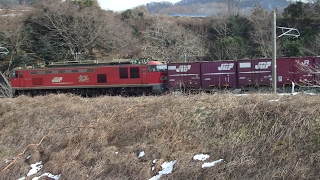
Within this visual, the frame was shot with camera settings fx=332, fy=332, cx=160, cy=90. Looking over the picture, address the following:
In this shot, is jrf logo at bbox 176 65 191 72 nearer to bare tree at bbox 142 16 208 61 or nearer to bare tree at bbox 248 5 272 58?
bare tree at bbox 142 16 208 61

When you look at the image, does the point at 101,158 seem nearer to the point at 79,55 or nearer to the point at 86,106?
the point at 86,106

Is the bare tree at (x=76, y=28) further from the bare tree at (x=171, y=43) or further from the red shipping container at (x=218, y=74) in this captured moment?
the red shipping container at (x=218, y=74)

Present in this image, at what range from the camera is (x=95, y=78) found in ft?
88.3

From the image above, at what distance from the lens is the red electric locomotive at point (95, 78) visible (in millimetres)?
25812

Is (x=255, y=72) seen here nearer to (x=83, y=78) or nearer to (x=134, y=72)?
(x=134, y=72)

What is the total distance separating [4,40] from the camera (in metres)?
41.0

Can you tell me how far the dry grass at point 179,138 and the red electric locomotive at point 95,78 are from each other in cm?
1424

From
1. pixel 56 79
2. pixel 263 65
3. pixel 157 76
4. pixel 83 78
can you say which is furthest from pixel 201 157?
pixel 56 79

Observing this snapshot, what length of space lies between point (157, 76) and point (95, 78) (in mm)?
5119

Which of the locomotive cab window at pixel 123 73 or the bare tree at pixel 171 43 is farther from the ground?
the bare tree at pixel 171 43

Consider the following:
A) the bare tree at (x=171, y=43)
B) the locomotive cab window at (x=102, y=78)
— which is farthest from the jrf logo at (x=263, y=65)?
the bare tree at (x=171, y=43)

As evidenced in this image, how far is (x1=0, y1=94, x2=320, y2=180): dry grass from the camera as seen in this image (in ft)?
22.4

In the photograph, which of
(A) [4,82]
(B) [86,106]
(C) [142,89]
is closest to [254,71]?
(C) [142,89]

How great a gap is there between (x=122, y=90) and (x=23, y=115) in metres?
14.2
